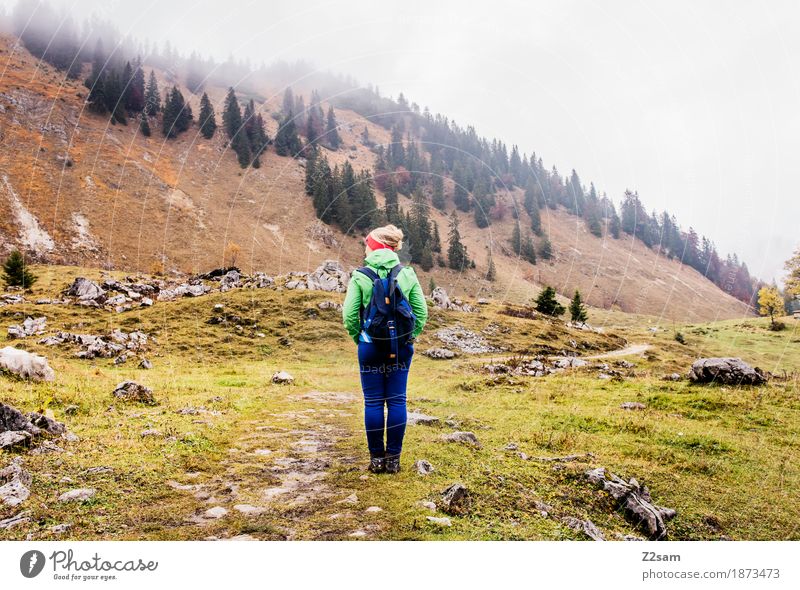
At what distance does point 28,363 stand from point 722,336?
226 ft

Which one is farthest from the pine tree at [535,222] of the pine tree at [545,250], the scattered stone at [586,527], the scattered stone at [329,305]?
the scattered stone at [586,527]

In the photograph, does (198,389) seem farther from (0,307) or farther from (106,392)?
(0,307)

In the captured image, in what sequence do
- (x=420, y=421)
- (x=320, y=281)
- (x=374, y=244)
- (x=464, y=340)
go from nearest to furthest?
(x=374, y=244) → (x=420, y=421) → (x=464, y=340) → (x=320, y=281)

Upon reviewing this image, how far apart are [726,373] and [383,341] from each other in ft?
45.1

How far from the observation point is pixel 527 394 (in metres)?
14.4

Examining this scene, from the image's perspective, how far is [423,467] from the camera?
5.72 metres

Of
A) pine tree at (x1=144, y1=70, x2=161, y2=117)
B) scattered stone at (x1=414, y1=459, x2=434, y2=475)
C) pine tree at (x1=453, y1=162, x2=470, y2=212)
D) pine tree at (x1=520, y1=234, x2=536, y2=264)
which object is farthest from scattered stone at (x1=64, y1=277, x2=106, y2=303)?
pine tree at (x1=144, y1=70, x2=161, y2=117)

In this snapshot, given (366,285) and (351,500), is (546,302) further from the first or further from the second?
(351,500)

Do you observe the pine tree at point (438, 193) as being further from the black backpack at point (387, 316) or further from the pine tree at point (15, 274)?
the black backpack at point (387, 316)

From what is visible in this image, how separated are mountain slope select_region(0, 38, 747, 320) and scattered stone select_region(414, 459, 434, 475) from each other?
37.7 meters

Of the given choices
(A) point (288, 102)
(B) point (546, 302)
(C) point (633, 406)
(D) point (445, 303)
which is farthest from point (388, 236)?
(A) point (288, 102)

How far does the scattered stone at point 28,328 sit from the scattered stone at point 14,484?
2108 centimetres

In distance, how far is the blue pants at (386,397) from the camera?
550 centimetres
